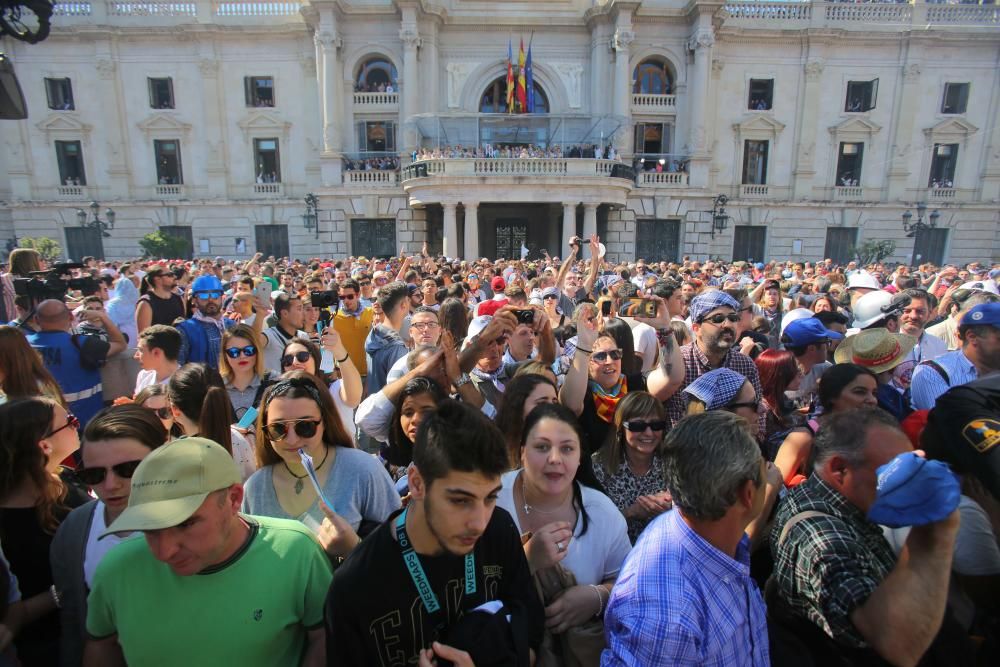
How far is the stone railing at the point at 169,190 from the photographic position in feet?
80.0

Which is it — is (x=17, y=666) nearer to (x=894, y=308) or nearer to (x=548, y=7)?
(x=894, y=308)

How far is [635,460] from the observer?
9.47ft

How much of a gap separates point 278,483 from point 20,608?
3.52 feet

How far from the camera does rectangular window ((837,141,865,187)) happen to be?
25016mm

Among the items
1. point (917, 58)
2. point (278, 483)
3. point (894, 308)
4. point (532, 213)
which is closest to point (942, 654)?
point (278, 483)

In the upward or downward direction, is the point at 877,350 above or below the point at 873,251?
below

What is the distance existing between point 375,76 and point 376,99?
1586mm

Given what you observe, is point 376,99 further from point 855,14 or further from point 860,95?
point 860,95

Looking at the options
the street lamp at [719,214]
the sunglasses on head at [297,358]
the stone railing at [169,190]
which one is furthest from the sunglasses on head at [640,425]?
the stone railing at [169,190]

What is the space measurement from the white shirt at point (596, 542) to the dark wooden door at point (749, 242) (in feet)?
83.9

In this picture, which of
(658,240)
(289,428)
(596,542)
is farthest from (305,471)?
(658,240)

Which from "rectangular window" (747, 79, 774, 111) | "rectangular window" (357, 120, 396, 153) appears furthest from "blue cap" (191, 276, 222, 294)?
"rectangular window" (747, 79, 774, 111)

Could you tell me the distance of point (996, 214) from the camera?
981 inches

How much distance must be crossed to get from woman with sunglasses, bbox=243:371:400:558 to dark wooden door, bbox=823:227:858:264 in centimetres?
2846
